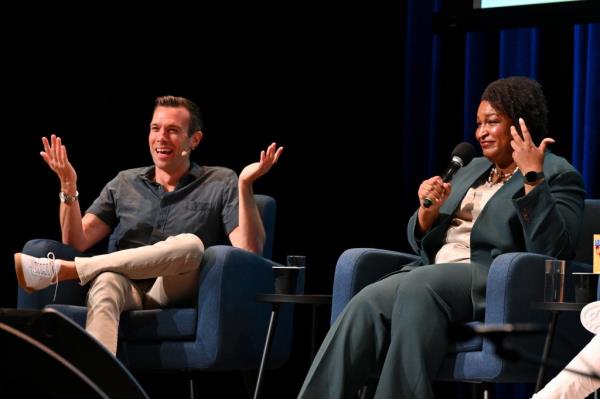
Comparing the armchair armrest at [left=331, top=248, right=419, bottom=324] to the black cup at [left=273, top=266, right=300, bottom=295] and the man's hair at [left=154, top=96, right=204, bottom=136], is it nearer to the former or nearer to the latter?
Result: the black cup at [left=273, top=266, right=300, bottom=295]

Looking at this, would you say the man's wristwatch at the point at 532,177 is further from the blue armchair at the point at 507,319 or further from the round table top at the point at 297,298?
the round table top at the point at 297,298

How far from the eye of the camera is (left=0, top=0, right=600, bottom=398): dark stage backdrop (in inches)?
171

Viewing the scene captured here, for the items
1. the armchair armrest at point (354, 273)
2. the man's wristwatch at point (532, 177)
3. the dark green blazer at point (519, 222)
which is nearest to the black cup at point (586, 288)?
the dark green blazer at point (519, 222)

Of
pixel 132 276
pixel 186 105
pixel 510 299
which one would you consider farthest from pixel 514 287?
pixel 186 105

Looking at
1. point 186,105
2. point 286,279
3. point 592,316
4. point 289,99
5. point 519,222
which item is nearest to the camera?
point 592,316

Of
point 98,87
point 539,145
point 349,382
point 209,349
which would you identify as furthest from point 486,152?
point 98,87

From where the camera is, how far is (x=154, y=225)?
12.2 ft

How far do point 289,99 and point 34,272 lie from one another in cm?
172

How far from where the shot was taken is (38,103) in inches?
174

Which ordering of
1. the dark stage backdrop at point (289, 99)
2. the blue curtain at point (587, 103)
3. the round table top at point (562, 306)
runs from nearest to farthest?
the round table top at point (562, 306) → the blue curtain at point (587, 103) → the dark stage backdrop at point (289, 99)

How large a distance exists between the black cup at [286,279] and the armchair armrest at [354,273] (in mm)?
175

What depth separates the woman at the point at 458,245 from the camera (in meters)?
2.74

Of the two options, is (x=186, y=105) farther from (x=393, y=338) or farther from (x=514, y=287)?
(x=514, y=287)

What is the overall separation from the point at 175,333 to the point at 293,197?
1343 mm
